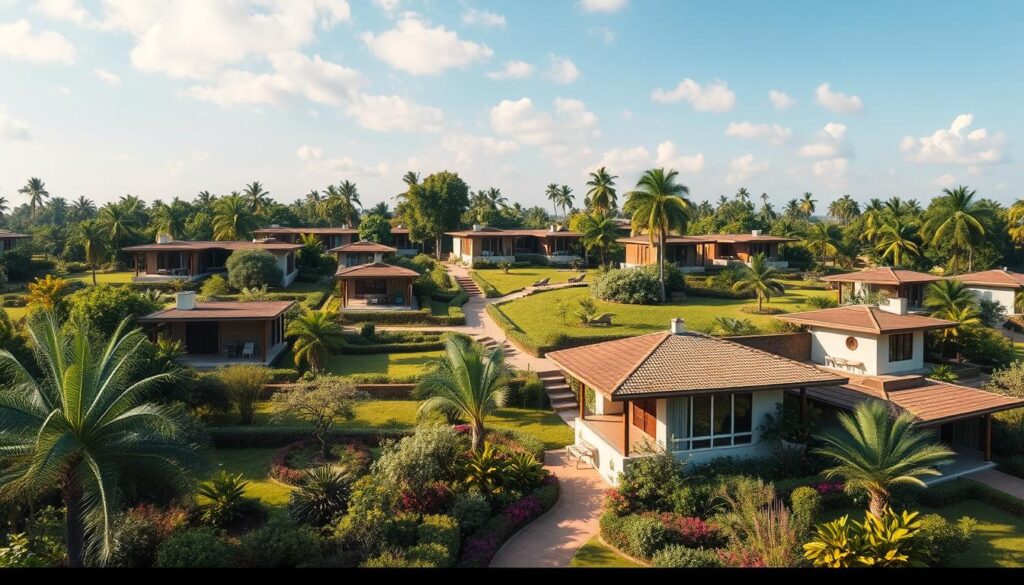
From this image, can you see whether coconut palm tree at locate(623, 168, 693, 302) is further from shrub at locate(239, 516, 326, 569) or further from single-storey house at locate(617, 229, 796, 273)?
shrub at locate(239, 516, 326, 569)

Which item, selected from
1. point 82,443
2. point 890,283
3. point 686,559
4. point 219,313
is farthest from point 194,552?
point 890,283

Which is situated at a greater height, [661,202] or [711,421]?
[661,202]

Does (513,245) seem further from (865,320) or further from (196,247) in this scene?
(865,320)

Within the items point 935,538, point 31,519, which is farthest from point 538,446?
point 31,519

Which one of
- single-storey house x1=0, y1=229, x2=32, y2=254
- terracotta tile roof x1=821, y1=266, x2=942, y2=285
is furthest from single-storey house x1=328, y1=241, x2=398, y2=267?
single-storey house x1=0, y1=229, x2=32, y2=254

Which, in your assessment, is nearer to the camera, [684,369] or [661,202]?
[684,369]

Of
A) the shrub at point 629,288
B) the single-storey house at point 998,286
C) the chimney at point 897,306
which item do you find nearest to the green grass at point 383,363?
the shrub at point 629,288

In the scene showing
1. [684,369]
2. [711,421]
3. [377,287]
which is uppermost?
[377,287]

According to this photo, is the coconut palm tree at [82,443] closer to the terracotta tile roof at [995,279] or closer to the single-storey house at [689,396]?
the single-storey house at [689,396]
